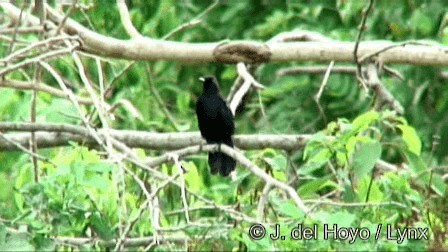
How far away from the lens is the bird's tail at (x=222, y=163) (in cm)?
848

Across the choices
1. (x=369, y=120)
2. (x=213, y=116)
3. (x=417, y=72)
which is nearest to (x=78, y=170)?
(x=369, y=120)

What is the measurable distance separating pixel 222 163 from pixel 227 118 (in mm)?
650

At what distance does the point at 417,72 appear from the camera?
11.2 m

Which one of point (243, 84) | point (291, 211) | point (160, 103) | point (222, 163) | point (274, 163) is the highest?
point (160, 103)

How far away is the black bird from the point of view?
8.51 metres

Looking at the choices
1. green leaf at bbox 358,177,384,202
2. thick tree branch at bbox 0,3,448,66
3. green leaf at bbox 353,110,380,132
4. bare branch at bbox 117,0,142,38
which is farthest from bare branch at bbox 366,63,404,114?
bare branch at bbox 117,0,142,38

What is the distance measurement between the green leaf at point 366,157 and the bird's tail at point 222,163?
1.48m

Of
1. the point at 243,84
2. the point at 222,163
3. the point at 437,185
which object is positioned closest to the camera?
the point at 437,185

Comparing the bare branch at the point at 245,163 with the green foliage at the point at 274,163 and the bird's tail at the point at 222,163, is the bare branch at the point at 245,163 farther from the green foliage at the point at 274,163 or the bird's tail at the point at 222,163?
the bird's tail at the point at 222,163

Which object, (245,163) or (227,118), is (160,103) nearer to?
(227,118)

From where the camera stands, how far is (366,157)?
7.00 metres

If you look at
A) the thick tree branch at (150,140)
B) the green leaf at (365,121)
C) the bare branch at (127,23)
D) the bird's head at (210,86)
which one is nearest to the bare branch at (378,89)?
the thick tree branch at (150,140)

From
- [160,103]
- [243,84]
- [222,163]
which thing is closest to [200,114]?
[160,103]

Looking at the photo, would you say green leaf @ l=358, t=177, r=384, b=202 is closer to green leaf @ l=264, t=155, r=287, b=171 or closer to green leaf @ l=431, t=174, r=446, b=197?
green leaf @ l=431, t=174, r=446, b=197
